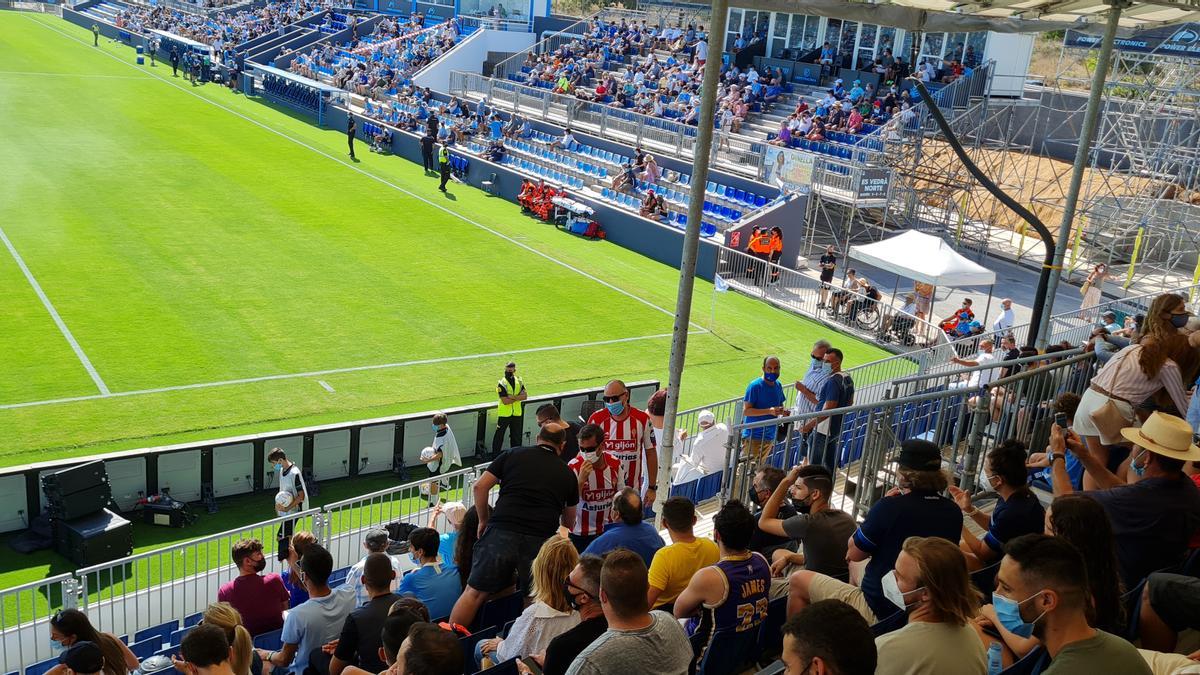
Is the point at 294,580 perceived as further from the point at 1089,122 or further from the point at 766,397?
the point at 1089,122

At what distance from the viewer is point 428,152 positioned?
112 feet

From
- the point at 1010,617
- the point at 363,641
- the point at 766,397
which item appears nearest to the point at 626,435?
the point at 766,397

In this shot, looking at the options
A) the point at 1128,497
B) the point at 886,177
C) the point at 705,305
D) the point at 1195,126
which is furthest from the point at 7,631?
the point at 1195,126

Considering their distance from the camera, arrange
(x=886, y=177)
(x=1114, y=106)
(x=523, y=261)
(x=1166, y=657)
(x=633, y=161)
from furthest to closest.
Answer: (x=1114, y=106)
(x=633, y=161)
(x=886, y=177)
(x=523, y=261)
(x=1166, y=657)

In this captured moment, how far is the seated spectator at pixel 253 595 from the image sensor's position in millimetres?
7605

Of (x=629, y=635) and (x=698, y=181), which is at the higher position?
(x=698, y=181)

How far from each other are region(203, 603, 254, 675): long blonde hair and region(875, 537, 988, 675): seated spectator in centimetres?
360

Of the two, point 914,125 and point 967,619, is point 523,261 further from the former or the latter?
point 967,619

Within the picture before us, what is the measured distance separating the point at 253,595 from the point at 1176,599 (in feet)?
19.2

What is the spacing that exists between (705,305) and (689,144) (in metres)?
9.83

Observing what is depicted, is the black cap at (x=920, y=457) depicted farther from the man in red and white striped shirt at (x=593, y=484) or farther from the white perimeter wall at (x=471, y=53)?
the white perimeter wall at (x=471, y=53)

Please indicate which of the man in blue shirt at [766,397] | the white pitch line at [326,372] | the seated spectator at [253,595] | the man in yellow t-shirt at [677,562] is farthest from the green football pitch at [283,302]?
the man in yellow t-shirt at [677,562]

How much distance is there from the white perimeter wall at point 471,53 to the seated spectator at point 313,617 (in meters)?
40.6

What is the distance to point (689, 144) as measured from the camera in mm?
30781
